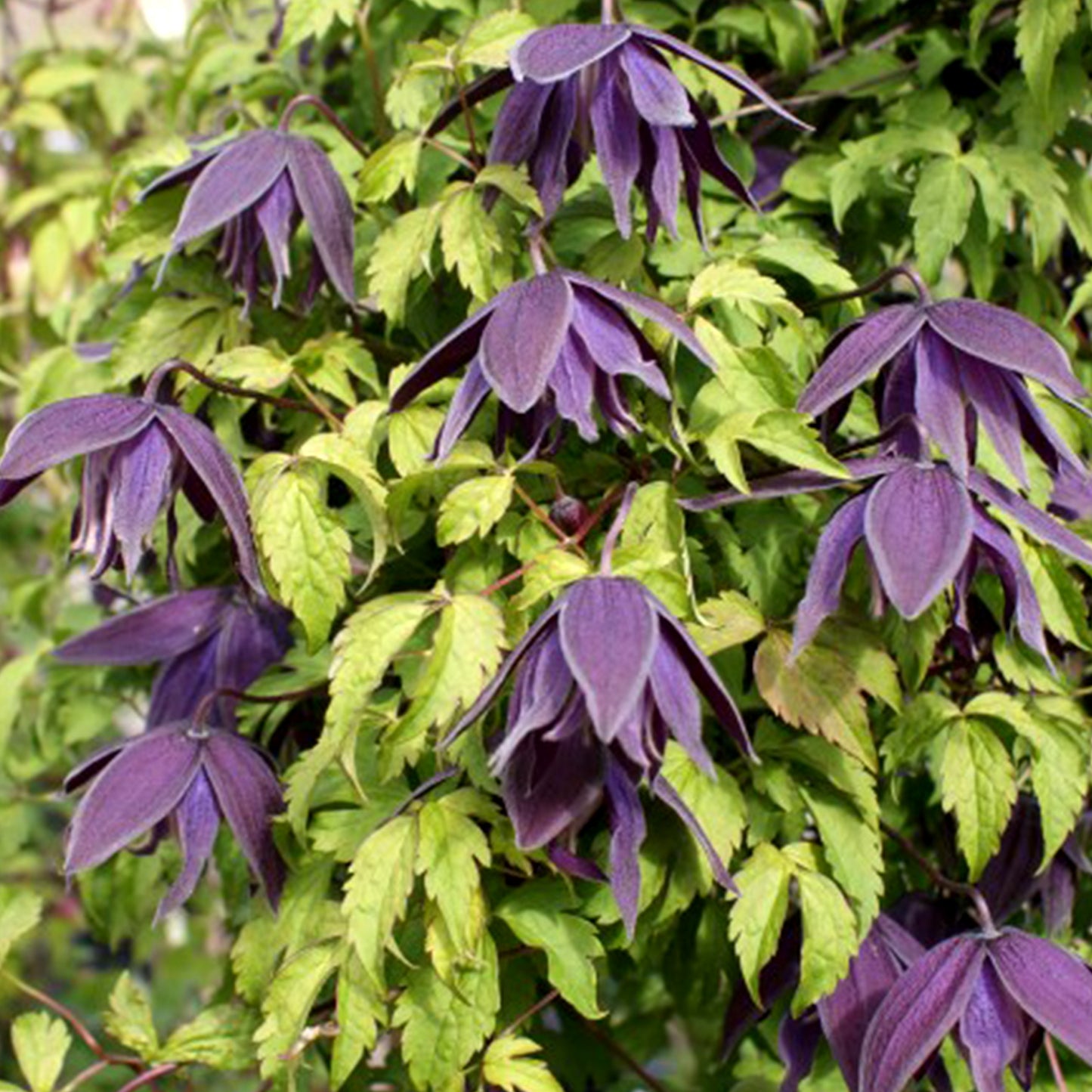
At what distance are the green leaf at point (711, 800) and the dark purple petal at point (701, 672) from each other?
14 centimetres

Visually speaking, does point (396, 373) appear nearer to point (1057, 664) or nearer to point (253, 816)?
point (253, 816)

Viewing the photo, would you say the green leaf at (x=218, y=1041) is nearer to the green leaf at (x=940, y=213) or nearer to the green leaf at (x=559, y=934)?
the green leaf at (x=559, y=934)

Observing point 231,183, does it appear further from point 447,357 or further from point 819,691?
point 819,691

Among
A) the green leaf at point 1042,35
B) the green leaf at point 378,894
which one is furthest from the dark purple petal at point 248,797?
the green leaf at point 1042,35

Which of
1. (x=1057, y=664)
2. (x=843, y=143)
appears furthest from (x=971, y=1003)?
(x=843, y=143)

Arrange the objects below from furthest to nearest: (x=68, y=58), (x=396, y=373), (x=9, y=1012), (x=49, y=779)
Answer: (x=9, y=1012), (x=49, y=779), (x=68, y=58), (x=396, y=373)

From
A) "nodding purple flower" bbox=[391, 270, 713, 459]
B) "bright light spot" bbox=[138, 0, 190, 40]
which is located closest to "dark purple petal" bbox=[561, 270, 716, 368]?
"nodding purple flower" bbox=[391, 270, 713, 459]

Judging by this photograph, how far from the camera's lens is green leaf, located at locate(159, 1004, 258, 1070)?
1.28 metres

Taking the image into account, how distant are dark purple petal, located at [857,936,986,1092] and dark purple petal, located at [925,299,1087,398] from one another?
0.33 meters

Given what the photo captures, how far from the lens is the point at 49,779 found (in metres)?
2.40

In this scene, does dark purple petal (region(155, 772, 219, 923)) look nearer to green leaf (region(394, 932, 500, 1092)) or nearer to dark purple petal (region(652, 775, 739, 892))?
green leaf (region(394, 932, 500, 1092))

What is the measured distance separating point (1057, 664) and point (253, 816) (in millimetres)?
548

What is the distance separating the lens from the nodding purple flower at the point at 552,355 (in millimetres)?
996

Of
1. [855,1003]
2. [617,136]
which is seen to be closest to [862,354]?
[617,136]
